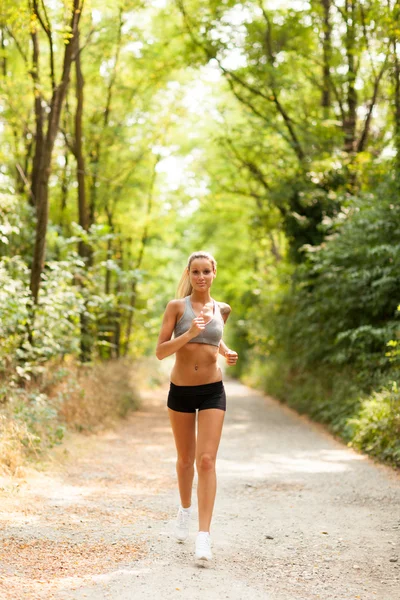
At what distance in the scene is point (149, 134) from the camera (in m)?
20.8

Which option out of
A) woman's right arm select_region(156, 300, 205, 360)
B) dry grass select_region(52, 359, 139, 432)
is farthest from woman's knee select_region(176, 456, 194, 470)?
dry grass select_region(52, 359, 139, 432)

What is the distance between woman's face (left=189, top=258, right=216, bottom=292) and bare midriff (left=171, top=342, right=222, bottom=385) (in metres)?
0.42

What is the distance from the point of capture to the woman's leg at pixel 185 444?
538cm

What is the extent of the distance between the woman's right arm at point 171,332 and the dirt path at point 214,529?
1.44 meters

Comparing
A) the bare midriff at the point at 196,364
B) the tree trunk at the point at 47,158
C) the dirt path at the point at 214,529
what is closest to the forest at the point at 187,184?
the tree trunk at the point at 47,158

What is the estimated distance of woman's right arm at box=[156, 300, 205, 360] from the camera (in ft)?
16.1

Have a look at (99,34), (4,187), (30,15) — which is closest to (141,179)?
(99,34)

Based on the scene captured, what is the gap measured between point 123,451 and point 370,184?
9.47m

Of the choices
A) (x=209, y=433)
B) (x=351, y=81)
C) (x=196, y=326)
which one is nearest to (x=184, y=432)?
(x=209, y=433)

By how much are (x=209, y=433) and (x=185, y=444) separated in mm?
407

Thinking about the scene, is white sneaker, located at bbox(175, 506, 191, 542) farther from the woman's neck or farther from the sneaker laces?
the woman's neck

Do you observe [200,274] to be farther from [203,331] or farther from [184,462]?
[184,462]

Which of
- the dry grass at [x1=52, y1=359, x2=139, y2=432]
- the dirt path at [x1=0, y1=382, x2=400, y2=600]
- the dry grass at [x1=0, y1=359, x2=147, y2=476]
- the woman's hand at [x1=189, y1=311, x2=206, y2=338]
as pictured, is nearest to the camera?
the dirt path at [x1=0, y1=382, x2=400, y2=600]

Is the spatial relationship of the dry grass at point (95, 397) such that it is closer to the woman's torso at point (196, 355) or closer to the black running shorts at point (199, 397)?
the black running shorts at point (199, 397)
